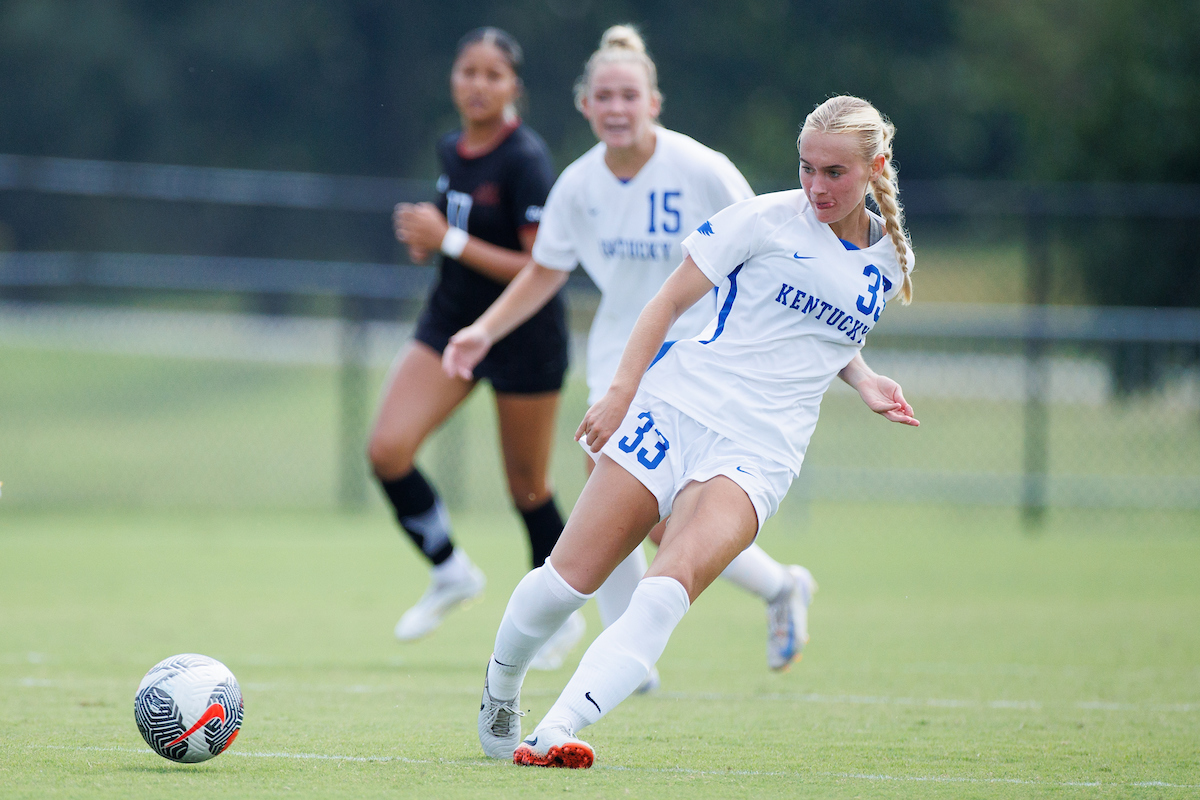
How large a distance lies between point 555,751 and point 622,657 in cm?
28

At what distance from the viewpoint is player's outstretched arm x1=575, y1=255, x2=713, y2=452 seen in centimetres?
359

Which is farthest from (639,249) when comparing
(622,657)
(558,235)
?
(622,657)

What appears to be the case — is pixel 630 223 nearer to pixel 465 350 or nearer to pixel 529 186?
pixel 465 350

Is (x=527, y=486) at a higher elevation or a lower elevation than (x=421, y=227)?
lower

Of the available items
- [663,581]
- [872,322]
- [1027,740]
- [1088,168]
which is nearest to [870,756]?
[1027,740]

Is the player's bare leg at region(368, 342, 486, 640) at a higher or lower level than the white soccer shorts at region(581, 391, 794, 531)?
lower

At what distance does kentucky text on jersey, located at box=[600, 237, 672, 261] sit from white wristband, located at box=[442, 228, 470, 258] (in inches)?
36.2

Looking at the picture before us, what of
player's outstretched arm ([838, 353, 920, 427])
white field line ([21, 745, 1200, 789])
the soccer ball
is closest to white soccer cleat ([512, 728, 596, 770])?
white field line ([21, 745, 1200, 789])

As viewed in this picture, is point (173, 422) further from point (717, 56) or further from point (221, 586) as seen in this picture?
point (717, 56)

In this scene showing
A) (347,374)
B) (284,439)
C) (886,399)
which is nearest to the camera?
(886,399)

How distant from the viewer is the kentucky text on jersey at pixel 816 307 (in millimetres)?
3713

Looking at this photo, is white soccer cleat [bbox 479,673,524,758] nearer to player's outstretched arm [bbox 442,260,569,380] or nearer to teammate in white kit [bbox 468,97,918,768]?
teammate in white kit [bbox 468,97,918,768]

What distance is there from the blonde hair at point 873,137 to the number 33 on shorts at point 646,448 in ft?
2.55

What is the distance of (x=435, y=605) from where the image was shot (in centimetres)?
607
